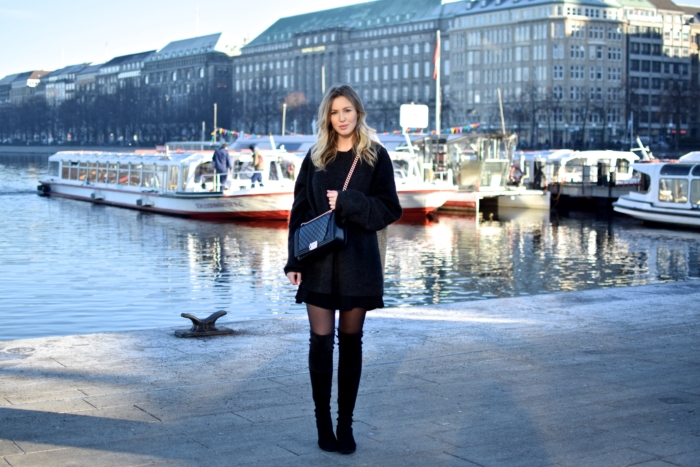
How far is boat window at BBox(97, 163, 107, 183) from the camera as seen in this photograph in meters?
49.4

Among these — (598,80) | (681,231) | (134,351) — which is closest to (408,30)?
(598,80)

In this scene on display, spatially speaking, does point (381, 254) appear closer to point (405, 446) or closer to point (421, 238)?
point (405, 446)

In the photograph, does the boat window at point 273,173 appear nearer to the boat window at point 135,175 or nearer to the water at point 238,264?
the water at point 238,264

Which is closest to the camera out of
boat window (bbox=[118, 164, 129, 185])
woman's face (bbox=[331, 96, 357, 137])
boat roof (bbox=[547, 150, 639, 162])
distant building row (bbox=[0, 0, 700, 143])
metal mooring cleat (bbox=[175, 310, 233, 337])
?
woman's face (bbox=[331, 96, 357, 137])

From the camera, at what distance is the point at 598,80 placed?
424 feet

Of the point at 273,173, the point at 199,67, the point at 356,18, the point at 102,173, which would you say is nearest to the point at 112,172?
the point at 102,173

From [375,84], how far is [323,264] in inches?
6056

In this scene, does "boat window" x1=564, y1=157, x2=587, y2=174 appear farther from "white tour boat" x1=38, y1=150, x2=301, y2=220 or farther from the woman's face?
the woman's face

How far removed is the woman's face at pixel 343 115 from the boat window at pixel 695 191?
103ft

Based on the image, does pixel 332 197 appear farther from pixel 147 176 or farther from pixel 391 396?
pixel 147 176

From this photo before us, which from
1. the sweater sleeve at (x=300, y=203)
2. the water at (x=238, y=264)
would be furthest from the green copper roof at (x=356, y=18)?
the sweater sleeve at (x=300, y=203)

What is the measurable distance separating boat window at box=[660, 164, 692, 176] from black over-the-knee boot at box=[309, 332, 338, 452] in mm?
31762

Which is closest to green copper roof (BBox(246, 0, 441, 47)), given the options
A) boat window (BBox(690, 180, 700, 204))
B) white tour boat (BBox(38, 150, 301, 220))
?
white tour boat (BBox(38, 150, 301, 220))

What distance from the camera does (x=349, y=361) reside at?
5.49m
